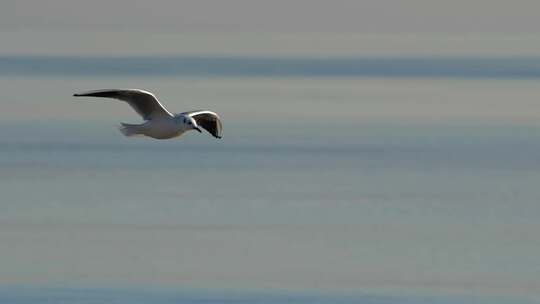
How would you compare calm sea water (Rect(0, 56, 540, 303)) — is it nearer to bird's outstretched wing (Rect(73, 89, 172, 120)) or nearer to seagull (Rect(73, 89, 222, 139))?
seagull (Rect(73, 89, 222, 139))

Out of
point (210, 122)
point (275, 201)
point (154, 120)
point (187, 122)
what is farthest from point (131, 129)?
point (275, 201)

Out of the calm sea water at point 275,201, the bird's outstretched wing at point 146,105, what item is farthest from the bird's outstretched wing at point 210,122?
the calm sea water at point 275,201

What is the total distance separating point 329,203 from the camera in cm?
2277

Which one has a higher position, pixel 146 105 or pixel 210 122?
pixel 210 122

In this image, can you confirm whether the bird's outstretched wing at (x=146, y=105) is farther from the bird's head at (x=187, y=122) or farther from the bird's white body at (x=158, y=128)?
the bird's head at (x=187, y=122)

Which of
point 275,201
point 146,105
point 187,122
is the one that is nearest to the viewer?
point 187,122

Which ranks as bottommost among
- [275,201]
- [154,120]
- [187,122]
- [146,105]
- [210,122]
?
[187,122]

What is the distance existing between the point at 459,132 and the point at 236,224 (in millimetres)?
12031

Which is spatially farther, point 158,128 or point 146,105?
point 146,105

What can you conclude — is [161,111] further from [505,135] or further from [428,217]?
[505,135]

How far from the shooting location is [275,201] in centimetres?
2280

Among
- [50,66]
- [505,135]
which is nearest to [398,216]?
[505,135]

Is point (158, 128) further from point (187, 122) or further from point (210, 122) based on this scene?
point (210, 122)

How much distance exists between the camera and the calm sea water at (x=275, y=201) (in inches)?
708
